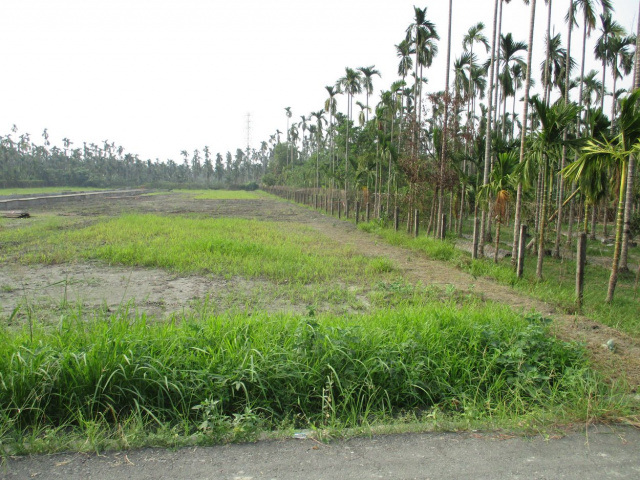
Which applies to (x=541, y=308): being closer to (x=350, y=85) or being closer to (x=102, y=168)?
(x=350, y=85)

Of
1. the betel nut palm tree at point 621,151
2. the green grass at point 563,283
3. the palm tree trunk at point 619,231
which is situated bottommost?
the green grass at point 563,283

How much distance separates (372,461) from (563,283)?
8732mm

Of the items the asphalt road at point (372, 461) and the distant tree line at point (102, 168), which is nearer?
the asphalt road at point (372, 461)

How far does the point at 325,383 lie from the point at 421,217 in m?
19.1

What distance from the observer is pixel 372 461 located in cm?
276

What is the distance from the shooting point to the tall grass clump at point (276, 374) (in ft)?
10.7

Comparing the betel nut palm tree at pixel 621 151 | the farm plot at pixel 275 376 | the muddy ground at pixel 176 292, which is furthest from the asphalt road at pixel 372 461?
the betel nut palm tree at pixel 621 151

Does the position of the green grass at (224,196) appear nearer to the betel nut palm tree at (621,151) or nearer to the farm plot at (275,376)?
the betel nut palm tree at (621,151)

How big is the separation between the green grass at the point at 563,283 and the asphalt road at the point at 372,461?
148 inches

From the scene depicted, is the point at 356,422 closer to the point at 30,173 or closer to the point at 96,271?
→ the point at 96,271

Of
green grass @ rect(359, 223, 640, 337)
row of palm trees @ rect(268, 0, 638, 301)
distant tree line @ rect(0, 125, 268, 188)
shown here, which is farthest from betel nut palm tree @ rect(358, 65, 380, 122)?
distant tree line @ rect(0, 125, 268, 188)

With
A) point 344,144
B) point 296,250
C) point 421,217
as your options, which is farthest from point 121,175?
point 296,250

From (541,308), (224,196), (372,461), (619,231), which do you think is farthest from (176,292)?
(224,196)

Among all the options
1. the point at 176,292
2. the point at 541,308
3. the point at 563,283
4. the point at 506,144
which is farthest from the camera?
the point at 506,144
